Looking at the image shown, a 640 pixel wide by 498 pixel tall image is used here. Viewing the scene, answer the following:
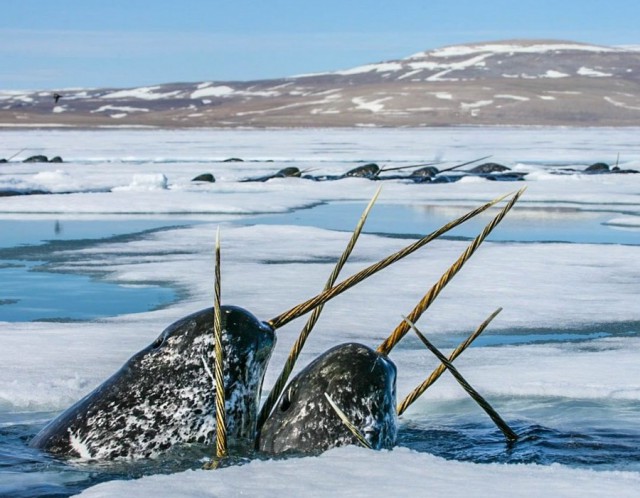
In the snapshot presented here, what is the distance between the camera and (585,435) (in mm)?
4301

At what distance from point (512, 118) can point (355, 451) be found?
7901 centimetres

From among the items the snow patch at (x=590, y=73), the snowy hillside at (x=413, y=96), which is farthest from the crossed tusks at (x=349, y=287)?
the snow patch at (x=590, y=73)

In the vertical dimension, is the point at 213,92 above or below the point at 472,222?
below

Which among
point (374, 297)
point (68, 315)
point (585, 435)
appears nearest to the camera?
point (585, 435)

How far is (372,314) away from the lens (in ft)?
23.9

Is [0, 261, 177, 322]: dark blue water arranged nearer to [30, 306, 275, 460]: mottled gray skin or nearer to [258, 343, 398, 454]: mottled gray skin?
[30, 306, 275, 460]: mottled gray skin

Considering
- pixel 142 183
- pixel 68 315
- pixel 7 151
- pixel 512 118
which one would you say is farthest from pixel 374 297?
pixel 512 118

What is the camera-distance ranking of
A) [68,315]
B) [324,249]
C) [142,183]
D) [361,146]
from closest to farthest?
[68,315] < [324,249] < [142,183] < [361,146]

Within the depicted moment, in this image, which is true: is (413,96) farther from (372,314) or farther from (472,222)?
(372,314)

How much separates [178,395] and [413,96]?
91.9 meters

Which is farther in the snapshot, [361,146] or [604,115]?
[604,115]

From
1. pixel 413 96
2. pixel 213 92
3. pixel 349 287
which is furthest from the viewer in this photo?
pixel 213 92

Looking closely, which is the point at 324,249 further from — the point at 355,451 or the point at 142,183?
the point at 142,183

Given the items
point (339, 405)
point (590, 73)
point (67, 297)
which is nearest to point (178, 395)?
point (339, 405)
